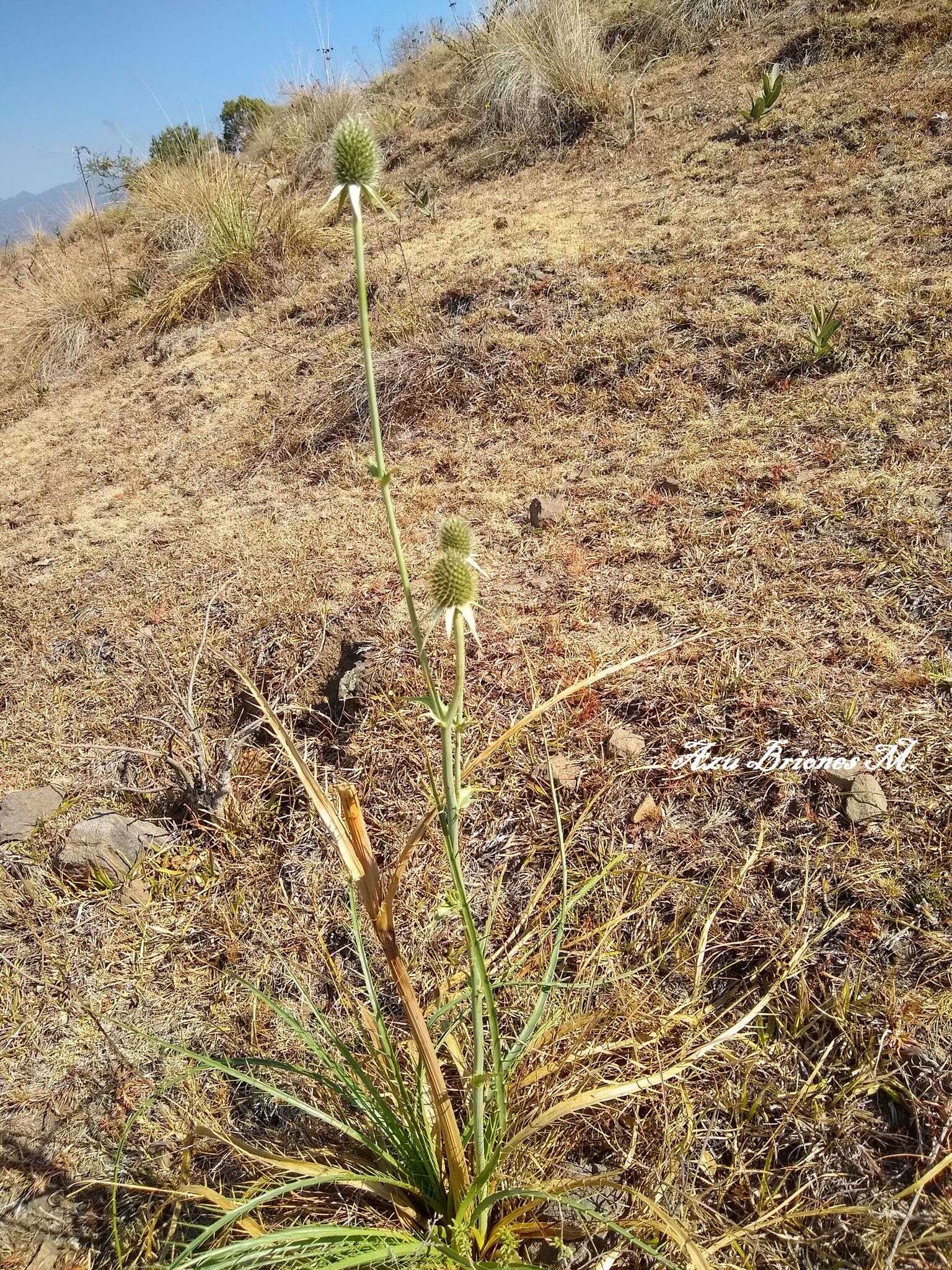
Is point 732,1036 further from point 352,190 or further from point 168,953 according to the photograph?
point 352,190

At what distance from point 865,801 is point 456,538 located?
1.28 m

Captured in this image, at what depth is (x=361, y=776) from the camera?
223 cm

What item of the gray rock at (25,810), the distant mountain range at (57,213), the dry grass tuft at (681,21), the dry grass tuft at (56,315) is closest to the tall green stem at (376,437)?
the gray rock at (25,810)

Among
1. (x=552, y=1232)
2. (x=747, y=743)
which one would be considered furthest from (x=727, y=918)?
(x=552, y=1232)

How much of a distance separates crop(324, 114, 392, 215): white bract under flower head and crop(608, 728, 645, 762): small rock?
1.48 m

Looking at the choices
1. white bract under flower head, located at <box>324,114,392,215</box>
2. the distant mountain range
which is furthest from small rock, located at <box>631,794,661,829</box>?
the distant mountain range

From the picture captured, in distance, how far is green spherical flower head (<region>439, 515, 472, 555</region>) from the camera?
1.16 meters

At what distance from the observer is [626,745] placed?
80.4 inches

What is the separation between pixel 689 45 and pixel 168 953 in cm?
830

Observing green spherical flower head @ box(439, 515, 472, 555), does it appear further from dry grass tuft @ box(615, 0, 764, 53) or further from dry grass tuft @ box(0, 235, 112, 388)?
dry grass tuft @ box(615, 0, 764, 53)

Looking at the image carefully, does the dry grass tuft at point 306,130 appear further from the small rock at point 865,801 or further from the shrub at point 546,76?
the small rock at point 865,801

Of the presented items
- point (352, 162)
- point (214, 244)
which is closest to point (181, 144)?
point (214, 244)

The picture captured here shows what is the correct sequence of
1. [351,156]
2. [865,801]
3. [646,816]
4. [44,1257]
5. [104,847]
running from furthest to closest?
[104,847] → [646,816] → [865,801] → [44,1257] → [351,156]

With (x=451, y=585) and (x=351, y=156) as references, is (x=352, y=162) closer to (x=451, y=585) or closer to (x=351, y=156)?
(x=351, y=156)
